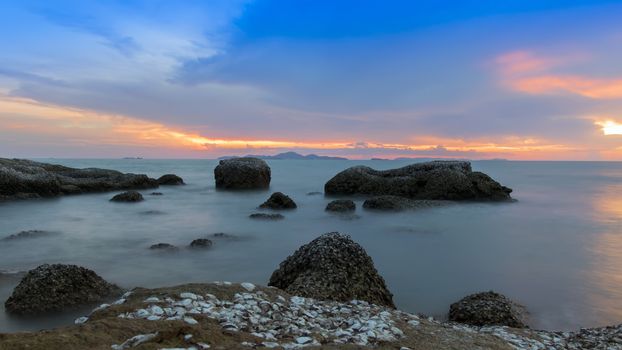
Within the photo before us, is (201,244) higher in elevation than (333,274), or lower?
lower

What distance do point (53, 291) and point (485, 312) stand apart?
25.6ft

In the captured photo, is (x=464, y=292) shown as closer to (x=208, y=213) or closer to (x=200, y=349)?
(x=200, y=349)

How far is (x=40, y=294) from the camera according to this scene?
782 centimetres

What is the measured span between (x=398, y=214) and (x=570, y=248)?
25.8ft

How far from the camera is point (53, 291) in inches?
312

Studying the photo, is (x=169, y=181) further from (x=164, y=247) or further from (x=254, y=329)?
(x=254, y=329)

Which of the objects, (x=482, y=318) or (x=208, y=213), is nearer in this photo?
(x=482, y=318)

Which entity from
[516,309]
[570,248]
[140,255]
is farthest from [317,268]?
[570,248]

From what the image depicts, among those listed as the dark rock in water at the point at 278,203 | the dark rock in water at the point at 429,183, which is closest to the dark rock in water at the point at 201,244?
the dark rock in water at the point at 278,203

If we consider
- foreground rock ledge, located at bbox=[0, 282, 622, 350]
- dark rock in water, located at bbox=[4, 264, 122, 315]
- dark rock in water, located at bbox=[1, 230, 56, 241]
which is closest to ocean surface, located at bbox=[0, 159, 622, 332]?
dark rock in water, located at bbox=[4, 264, 122, 315]

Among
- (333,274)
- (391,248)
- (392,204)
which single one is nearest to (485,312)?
(333,274)

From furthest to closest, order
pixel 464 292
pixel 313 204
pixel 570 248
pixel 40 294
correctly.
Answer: pixel 313 204 → pixel 570 248 → pixel 464 292 → pixel 40 294

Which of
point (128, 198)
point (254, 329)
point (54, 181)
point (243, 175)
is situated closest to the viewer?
point (254, 329)

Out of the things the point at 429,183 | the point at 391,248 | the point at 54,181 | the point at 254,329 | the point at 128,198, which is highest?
Result: the point at 429,183
